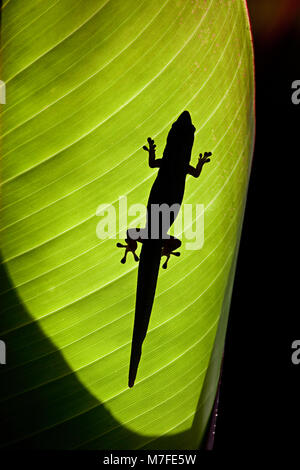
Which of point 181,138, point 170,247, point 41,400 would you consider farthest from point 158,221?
point 41,400

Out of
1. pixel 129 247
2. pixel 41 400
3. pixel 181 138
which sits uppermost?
pixel 181 138

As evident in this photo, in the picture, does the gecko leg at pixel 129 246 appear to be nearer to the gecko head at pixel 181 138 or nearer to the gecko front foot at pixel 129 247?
the gecko front foot at pixel 129 247

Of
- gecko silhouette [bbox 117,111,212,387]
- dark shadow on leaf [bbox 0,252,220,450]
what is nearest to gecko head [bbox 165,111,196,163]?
gecko silhouette [bbox 117,111,212,387]

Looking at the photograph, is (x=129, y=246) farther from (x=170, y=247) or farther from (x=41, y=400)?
(x=41, y=400)

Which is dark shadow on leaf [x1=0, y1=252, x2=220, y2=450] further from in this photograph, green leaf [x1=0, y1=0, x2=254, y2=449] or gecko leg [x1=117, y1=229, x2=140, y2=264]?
gecko leg [x1=117, y1=229, x2=140, y2=264]
